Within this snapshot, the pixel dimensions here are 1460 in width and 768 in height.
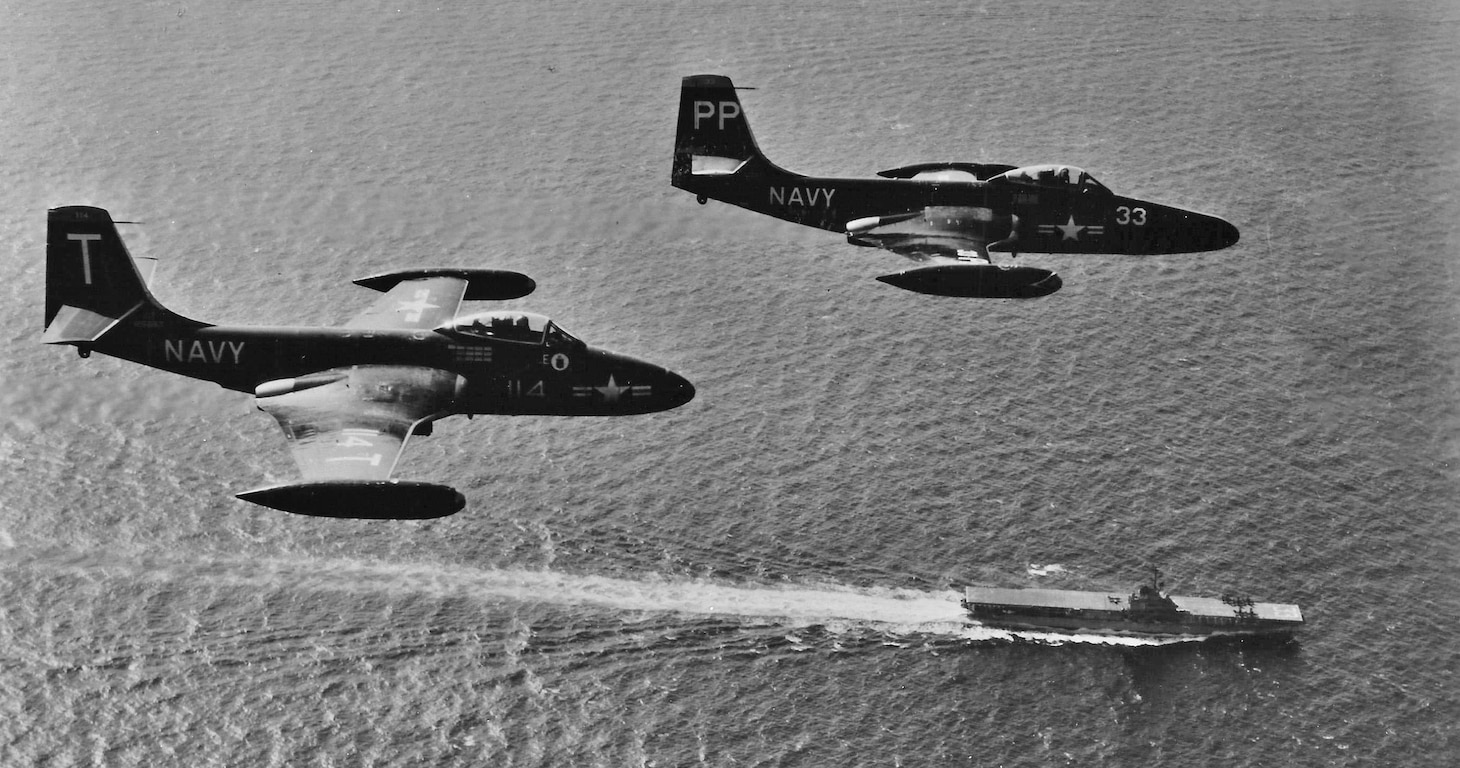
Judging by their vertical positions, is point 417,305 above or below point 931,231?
below

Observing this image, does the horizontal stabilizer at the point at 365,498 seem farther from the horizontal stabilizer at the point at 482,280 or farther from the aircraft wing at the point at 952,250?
the aircraft wing at the point at 952,250

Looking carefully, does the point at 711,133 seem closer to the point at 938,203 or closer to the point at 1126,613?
the point at 938,203

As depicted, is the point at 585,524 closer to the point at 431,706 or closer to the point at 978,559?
the point at 431,706

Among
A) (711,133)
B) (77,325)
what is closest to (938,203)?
(711,133)

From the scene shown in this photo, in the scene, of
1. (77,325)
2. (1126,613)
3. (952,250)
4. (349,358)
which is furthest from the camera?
(1126,613)

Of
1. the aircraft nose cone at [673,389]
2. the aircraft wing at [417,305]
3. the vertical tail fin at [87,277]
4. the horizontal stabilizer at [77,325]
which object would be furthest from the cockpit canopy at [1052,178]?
the horizontal stabilizer at [77,325]

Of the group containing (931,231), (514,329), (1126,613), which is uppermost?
(931,231)

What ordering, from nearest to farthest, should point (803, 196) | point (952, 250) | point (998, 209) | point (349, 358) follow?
point (349, 358) → point (952, 250) → point (998, 209) → point (803, 196)
